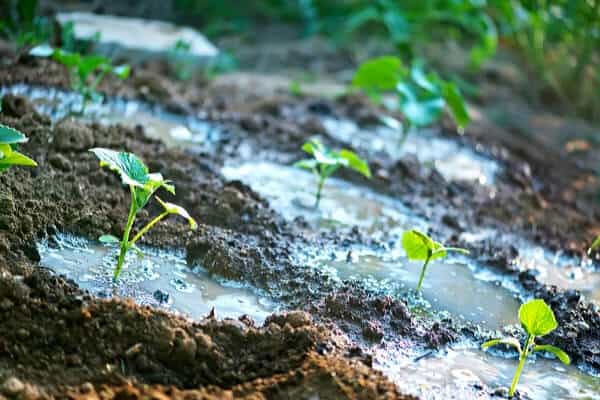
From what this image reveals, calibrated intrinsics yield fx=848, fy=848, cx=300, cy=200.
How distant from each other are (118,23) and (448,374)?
380 centimetres

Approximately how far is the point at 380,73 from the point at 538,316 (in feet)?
7.48

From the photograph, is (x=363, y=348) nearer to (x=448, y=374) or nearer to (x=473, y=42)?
(x=448, y=374)

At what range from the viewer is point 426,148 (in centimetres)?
453

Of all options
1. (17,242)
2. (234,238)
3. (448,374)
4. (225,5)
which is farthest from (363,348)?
(225,5)

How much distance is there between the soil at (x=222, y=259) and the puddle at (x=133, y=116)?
8cm

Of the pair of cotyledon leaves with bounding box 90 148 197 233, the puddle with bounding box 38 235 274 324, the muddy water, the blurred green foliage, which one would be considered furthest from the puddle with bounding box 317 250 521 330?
the blurred green foliage

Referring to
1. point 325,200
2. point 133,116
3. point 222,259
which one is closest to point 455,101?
point 325,200

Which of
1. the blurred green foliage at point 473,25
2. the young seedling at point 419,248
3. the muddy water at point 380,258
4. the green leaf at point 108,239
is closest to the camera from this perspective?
the green leaf at point 108,239

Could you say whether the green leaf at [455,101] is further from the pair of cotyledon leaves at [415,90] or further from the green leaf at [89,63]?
the green leaf at [89,63]

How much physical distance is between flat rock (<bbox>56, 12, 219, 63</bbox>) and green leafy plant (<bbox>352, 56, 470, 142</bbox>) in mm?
1388

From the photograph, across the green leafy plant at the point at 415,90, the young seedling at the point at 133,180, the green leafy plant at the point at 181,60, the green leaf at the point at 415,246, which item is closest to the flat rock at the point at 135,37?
the green leafy plant at the point at 181,60

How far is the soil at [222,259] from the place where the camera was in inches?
76.3

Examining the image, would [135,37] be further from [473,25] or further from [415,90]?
[473,25]

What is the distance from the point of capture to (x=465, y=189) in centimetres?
396
